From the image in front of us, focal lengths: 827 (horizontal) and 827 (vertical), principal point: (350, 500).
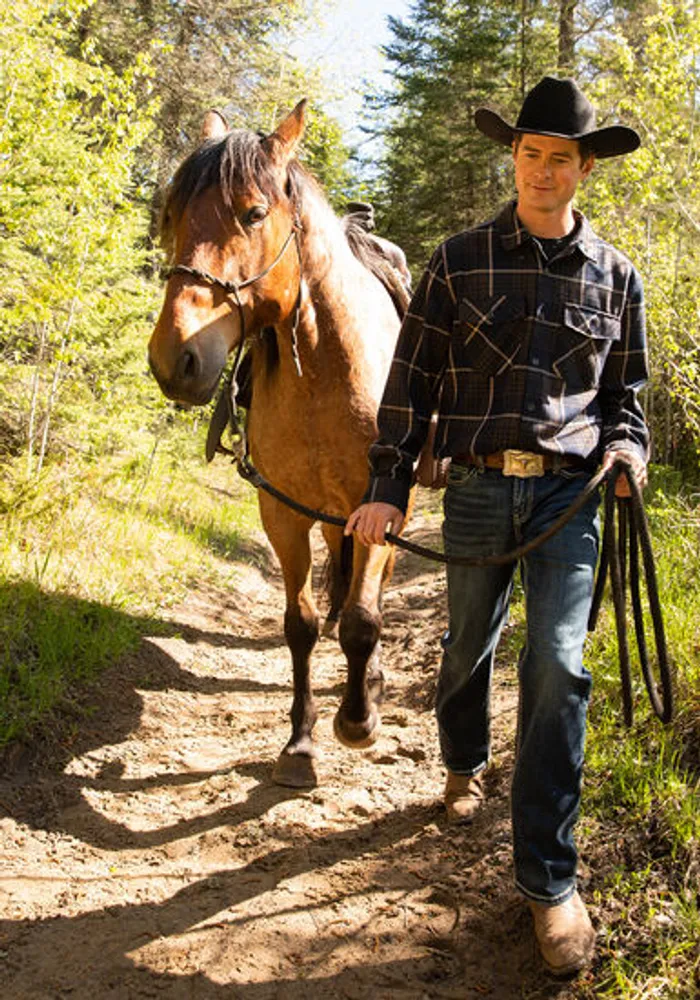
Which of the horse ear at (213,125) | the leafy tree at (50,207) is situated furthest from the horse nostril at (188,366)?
the leafy tree at (50,207)

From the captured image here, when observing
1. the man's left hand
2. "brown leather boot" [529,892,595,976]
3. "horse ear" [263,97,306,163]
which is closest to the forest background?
"brown leather boot" [529,892,595,976]

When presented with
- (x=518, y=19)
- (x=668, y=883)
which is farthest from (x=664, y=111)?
(x=518, y=19)

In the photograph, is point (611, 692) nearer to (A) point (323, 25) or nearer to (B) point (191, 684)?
(B) point (191, 684)

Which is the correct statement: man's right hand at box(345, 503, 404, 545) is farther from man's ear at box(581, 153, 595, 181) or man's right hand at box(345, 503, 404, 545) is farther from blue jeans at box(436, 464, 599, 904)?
man's ear at box(581, 153, 595, 181)

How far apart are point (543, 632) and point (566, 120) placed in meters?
1.49

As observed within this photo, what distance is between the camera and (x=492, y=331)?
258cm

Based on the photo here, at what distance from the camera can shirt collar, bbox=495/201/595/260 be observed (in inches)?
99.9

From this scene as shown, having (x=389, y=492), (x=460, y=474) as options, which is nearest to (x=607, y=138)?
(x=460, y=474)

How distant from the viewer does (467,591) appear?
2732 mm

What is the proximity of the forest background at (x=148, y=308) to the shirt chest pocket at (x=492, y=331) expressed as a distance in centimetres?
157

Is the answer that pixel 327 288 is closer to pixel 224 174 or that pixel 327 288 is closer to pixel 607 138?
pixel 224 174

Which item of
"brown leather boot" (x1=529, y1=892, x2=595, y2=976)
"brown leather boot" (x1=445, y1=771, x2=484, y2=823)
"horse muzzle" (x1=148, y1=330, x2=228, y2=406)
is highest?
"horse muzzle" (x1=148, y1=330, x2=228, y2=406)

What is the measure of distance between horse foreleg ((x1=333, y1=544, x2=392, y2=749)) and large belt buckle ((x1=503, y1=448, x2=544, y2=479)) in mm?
1125

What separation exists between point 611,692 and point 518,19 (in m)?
14.2
